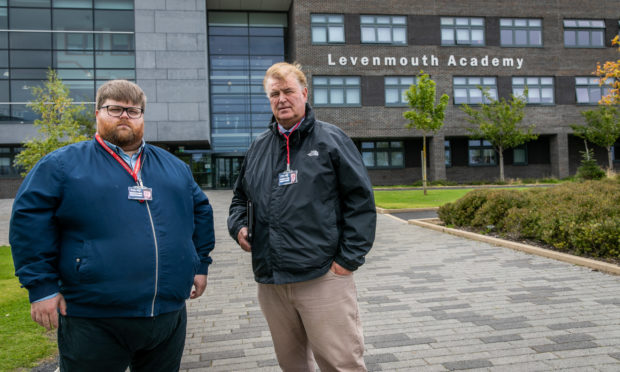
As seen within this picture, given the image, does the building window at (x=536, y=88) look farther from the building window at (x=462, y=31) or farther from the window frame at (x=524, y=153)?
the building window at (x=462, y=31)

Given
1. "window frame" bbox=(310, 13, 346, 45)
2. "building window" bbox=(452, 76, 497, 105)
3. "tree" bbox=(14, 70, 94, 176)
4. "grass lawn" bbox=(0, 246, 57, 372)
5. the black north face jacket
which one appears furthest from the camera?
"building window" bbox=(452, 76, 497, 105)

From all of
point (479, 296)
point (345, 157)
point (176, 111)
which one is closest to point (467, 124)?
point (176, 111)

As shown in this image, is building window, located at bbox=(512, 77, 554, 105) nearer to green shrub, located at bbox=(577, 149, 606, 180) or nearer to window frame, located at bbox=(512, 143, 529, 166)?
window frame, located at bbox=(512, 143, 529, 166)

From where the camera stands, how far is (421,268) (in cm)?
714

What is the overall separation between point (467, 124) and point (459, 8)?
7.74m

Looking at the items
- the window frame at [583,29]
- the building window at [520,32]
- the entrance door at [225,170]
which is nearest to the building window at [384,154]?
the entrance door at [225,170]

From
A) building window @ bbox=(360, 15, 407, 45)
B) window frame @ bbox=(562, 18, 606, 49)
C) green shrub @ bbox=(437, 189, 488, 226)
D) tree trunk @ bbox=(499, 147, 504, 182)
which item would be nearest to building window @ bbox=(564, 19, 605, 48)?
window frame @ bbox=(562, 18, 606, 49)

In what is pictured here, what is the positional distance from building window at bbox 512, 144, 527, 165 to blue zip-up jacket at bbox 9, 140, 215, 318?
1378 inches

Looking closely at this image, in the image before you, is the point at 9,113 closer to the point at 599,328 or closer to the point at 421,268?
the point at 421,268

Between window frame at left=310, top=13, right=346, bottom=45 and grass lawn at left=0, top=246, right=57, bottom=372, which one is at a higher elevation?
window frame at left=310, top=13, right=346, bottom=45

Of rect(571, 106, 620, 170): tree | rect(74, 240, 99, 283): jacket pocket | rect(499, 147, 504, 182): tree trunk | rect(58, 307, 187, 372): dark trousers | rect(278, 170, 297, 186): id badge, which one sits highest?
rect(571, 106, 620, 170): tree

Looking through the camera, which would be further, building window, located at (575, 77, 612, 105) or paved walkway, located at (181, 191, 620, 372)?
building window, located at (575, 77, 612, 105)

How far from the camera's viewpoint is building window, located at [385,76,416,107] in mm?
30984

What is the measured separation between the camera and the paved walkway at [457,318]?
3699mm
